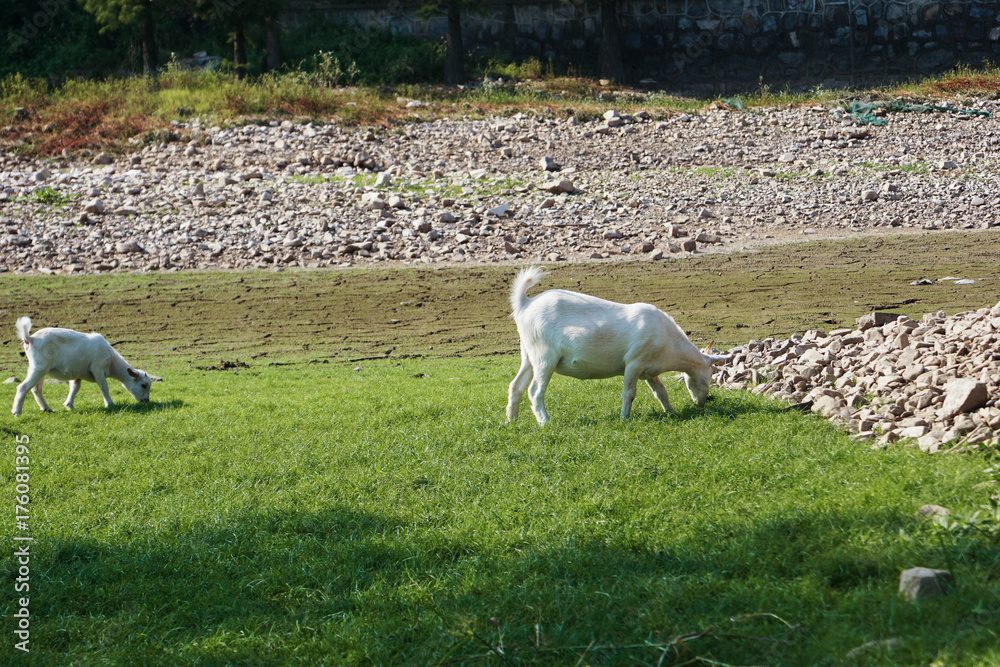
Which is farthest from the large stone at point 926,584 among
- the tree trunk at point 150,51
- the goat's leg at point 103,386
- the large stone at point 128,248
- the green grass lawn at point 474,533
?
the tree trunk at point 150,51

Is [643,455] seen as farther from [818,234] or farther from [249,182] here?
[249,182]

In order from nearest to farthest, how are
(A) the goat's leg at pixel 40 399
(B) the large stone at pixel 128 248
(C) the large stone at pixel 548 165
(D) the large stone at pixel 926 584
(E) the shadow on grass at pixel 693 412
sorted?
1. (D) the large stone at pixel 926 584
2. (E) the shadow on grass at pixel 693 412
3. (A) the goat's leg at pixel 40 399
4. (B) the large stone at pixel 128 248
5. (C) the large stone at pixel 548 165

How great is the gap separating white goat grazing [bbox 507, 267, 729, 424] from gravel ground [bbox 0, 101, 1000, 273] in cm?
1014

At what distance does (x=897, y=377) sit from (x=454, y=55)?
24.5m

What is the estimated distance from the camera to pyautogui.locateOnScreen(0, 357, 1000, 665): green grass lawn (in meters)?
4.44

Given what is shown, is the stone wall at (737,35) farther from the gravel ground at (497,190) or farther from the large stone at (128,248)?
the large stone at (128,248)

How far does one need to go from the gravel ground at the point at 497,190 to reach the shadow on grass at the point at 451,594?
13176 millimetres

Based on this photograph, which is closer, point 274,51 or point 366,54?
point 274,51

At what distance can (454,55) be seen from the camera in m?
30.0

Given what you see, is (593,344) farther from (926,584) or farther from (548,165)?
(548,165)

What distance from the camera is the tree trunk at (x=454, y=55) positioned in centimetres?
2981

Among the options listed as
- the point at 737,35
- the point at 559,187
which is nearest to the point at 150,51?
the point at 559,187

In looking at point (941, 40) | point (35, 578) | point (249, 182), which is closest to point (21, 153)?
point (249, 182)

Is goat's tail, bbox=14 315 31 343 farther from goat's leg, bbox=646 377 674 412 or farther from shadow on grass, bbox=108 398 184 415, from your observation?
goat's leg, bbox=646 377 674 412
